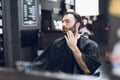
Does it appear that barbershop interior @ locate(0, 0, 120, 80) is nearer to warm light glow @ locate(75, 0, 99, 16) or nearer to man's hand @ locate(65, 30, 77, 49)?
warm light glow @ locate(75, 0, 99, 16)

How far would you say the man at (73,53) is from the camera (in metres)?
1.46

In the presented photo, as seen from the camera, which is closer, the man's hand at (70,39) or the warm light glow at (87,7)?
the warm light glow at (87,7)

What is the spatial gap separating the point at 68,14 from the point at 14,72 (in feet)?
3.12

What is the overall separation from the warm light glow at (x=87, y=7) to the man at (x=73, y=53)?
7 cm

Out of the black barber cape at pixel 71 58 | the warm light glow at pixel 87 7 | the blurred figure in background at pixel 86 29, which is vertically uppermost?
the warm light glow at pixel 87 7

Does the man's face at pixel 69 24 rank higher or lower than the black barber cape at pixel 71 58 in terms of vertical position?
higher

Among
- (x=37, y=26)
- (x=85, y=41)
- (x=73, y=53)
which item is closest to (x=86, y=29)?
(x=85, y=41)

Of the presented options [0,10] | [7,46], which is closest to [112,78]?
[7,46]

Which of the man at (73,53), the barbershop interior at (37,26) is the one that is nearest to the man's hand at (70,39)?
the man at (73,53)

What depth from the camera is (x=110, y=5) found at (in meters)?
0.55

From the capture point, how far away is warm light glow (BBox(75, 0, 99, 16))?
1.35 metres

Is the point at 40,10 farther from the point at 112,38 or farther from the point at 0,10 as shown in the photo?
the point at 112,38

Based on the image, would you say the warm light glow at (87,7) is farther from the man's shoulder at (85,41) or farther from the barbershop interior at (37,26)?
the man's shoulder at (85,41)

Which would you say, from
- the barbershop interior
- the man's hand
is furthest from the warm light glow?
the man's hand
